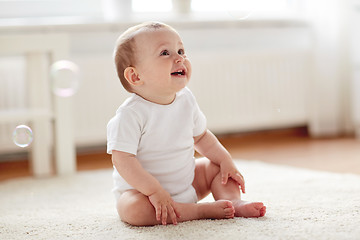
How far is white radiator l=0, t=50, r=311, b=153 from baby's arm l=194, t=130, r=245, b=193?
1174 mm

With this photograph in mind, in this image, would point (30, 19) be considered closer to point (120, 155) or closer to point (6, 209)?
point (6, 209)

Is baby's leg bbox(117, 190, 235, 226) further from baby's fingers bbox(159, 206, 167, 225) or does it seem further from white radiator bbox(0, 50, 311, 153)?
white radiator bbox(0, 50, 311, 153)

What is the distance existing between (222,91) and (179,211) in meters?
1.54

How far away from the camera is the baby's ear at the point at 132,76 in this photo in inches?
43.1

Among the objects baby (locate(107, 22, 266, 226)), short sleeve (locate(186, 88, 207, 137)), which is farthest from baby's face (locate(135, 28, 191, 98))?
short sleeve (locate(186, 88, 207, 137))

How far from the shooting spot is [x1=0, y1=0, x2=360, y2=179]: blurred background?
87.7 inches

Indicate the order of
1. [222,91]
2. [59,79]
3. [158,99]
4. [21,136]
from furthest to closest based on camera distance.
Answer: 1. [222,91]
2. [59,79]
3. [21,136]
4. [158,99]

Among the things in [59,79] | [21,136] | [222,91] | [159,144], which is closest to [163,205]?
[159,144]

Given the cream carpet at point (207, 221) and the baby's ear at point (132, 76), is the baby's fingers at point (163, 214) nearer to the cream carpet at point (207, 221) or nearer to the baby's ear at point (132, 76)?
the cream carpet at point (207, 221)

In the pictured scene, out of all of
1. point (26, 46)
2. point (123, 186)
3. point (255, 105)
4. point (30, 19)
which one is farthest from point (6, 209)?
point (255, 105)

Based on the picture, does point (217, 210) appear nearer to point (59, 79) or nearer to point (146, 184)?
point (146, 184)

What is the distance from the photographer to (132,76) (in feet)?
3.60

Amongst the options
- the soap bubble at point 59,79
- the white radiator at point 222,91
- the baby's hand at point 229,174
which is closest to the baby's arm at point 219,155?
the baby's hand at point 229,174

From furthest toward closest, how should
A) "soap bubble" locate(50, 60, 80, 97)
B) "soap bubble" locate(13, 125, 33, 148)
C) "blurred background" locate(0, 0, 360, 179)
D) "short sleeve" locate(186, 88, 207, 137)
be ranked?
"blurred background" locate(0, 0, 360, 179) < "soap bubble" locate(50, 60, 80, 97) < "soap bubble" locate(13, 125, 33, 148) < "short sleeve" locate(186, 88, 207, 137)
